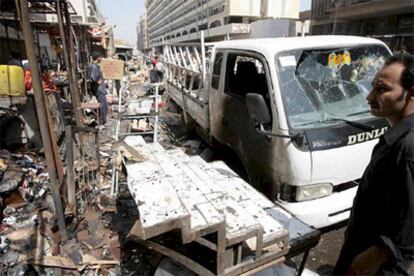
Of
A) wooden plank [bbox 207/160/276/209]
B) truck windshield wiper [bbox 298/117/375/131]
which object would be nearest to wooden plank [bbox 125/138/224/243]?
wooden plank [bbox 207/160/276/209]

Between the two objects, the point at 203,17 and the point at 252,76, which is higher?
the point at 203,17

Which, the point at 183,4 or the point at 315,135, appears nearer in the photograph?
the point at 315,135

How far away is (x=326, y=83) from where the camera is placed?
302 cm

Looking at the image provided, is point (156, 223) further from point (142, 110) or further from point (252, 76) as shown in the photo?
point (142, 110)

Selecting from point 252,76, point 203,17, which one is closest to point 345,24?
point 203,17

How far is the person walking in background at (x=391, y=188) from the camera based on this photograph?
1239 millimetres

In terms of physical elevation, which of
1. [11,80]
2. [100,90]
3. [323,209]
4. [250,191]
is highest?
[11,80]

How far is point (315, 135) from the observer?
8.52 feet

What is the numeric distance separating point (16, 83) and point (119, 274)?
3.80 meters

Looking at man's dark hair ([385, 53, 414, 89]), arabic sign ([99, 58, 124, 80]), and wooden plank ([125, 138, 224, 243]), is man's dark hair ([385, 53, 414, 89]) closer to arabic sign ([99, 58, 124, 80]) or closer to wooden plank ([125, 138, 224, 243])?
wooden plank ([125, 138, 224, 243])

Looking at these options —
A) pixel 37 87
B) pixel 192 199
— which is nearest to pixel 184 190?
pixel 192 199

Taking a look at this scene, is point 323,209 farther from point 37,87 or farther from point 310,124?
point 37,87

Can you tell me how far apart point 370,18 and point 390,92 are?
1460cm

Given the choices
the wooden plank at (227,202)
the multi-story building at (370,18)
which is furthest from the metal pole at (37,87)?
the multi-story building at (370,18)
